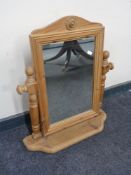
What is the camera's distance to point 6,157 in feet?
3.28

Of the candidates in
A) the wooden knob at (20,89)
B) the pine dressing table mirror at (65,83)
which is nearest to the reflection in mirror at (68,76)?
the pine dressing table mirror at (65,83)

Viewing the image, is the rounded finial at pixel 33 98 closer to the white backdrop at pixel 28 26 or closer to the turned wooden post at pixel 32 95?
the turned wooden post at pixel 32 95

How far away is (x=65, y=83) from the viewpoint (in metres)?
1.01

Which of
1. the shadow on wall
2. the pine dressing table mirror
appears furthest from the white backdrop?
the pine dressing table mirror

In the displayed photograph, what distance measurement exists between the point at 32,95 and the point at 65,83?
0.19 metres

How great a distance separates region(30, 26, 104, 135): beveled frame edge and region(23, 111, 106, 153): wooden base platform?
0.03m

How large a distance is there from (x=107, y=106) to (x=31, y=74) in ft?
2.24

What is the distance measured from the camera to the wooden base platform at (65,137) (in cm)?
102

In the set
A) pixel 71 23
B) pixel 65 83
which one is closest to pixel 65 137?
pixel 65 83

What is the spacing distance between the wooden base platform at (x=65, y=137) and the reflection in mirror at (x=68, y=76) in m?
0.08

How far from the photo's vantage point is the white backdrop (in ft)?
2.92

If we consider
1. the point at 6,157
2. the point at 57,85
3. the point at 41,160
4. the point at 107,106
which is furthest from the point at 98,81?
the point at 6,157

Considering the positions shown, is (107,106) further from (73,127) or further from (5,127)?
(5,127)

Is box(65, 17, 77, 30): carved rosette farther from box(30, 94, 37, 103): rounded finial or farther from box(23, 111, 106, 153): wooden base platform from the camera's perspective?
box(23, 111, 106, 153): wooden base platform
